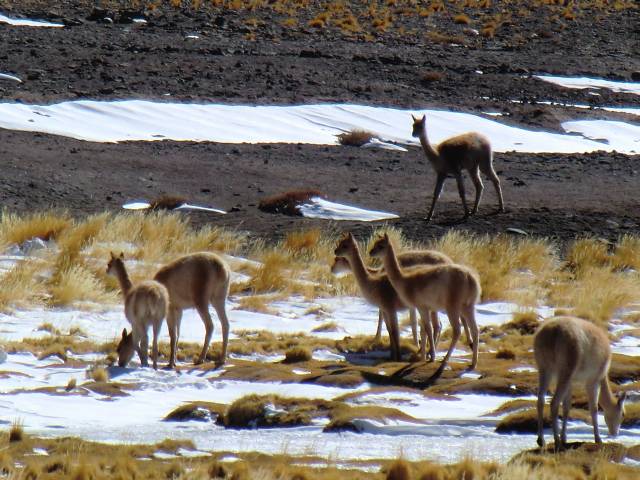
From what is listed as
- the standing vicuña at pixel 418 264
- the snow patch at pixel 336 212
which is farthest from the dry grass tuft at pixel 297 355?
the snow patch at pixel 336 212

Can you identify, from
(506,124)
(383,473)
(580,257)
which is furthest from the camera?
(506,124)

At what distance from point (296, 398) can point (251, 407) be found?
55cm

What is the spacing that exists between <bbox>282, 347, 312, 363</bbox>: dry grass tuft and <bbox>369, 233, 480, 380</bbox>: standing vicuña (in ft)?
3.63

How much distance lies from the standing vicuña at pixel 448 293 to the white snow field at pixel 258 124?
53.0ft

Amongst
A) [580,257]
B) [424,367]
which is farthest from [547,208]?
Result: [424,367]

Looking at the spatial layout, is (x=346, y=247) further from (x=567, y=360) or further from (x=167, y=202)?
(x=167, y=202)

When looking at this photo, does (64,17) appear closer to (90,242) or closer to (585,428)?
(90,242)

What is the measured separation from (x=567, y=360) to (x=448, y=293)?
3.31 m

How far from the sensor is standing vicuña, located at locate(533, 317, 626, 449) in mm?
8656

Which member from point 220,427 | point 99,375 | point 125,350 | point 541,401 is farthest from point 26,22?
point 541,401

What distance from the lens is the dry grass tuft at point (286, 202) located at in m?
21.8

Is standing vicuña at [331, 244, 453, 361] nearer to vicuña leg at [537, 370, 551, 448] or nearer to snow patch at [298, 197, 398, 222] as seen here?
vicuña leg at [537, 370, 551, 448]

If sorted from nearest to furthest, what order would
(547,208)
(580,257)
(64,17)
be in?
(580,257) → (547,208) → (64,17)

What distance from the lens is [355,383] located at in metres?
10.9
